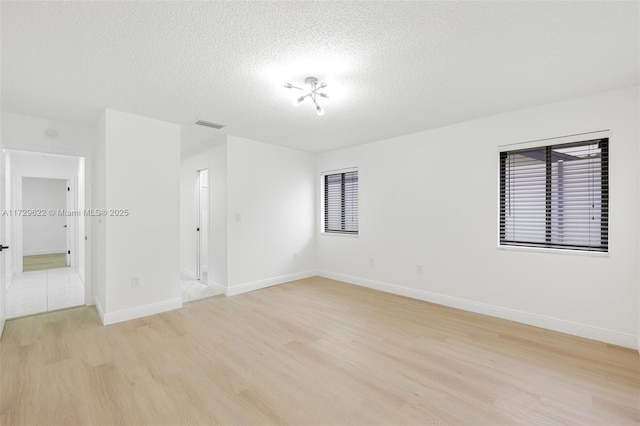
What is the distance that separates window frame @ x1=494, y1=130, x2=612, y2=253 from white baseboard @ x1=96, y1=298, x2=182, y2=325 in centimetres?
433

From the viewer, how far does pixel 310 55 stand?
86.8 inches

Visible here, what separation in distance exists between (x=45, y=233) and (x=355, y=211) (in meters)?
9.76

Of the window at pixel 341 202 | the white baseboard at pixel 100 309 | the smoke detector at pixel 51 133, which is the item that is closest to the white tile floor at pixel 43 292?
the white baseboard at pixel 100 309

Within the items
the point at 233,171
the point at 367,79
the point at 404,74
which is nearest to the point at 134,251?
the point at 233,171

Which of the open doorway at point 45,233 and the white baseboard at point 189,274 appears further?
the white baseboard at point 189,274

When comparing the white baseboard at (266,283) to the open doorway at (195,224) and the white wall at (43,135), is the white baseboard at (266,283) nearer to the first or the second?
the open doorway at (195,224)

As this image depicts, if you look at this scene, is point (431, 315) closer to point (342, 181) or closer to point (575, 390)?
point (575, 390)

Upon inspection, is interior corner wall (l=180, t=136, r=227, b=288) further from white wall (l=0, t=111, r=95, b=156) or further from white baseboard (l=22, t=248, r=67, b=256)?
white baseboard (l=22, t=248, r=67, b=256)

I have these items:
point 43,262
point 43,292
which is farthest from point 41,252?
point 43,292

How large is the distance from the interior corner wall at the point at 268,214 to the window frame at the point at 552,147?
10.9 feet

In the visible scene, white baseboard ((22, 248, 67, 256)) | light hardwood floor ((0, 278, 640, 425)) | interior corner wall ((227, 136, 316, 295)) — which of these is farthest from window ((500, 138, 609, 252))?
white baseboard ((22, 248, 67, 256))

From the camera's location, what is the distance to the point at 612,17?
1.79m

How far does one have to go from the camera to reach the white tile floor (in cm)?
390

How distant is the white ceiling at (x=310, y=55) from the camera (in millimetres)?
1747
